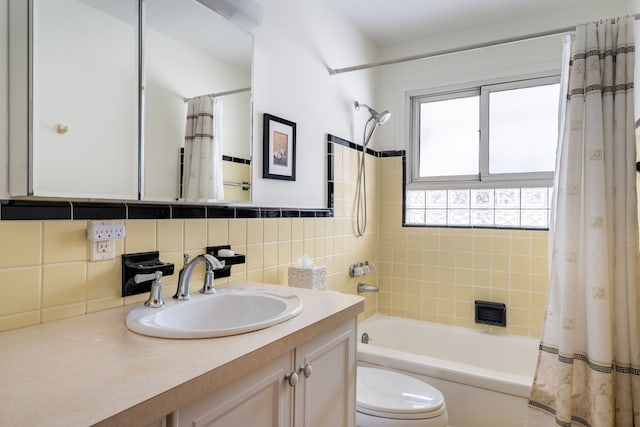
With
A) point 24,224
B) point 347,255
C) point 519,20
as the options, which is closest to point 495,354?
point 347,255

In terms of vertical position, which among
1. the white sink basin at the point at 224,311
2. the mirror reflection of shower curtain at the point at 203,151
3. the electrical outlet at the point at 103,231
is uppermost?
the mirror reflection of shower curtain at the point at 203,151

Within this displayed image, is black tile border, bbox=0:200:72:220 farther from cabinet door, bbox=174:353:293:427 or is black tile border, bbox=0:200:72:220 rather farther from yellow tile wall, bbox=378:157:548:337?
yellow tile wall, bbox=378:157:548:337

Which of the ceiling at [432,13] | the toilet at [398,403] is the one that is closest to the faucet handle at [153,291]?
the toilet at [398,403]

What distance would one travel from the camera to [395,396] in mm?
1715

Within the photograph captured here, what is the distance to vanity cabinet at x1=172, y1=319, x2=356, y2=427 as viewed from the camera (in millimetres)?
823

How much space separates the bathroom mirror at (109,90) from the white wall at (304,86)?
0.97 feet

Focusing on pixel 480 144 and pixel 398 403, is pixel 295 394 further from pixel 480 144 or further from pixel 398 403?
pixel 480 144

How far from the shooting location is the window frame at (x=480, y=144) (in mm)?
2604

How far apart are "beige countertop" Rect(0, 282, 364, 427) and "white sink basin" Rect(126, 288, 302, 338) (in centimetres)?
5

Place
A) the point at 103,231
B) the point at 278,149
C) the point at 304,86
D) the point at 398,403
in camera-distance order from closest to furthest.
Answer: the point at 103,231 < the point at 398,403 < the point at 278,149 < the point at 304,86

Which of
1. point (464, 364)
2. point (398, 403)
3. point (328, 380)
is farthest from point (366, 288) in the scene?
point (328, 380)

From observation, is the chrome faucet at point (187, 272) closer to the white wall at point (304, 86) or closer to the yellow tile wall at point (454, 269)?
the white wall at point (304, 86)

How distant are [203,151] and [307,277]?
76cm

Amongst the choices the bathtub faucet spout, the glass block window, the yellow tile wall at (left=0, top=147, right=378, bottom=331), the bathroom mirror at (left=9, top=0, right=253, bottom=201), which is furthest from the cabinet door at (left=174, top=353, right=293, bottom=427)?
the glass block window
